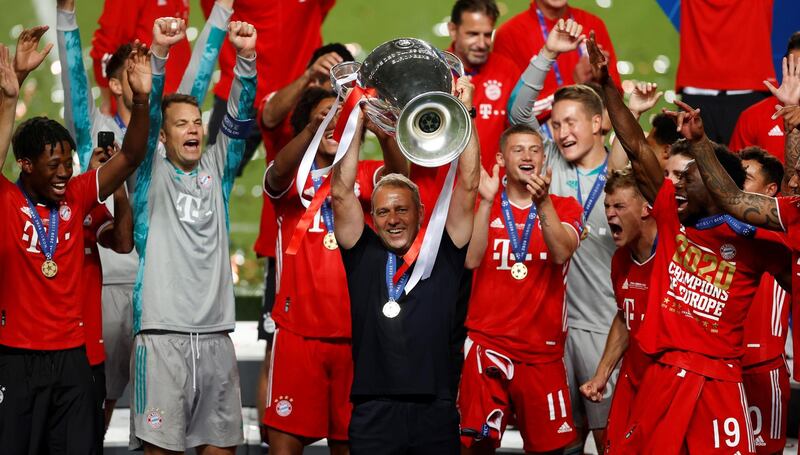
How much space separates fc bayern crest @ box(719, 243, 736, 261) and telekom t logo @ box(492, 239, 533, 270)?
132 cm

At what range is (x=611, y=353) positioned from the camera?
575 centimetres

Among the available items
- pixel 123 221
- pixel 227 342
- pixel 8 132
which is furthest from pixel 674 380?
pixel 8 132

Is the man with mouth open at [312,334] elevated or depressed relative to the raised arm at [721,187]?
depressed

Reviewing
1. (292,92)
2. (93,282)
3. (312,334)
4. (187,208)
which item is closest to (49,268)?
(93,282)

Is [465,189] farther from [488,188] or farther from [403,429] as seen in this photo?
[403,429]

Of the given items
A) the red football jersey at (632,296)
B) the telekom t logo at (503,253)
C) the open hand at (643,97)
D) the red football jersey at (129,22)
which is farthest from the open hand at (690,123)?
the red football jersey at (129,22)

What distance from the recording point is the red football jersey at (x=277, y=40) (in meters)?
7.69

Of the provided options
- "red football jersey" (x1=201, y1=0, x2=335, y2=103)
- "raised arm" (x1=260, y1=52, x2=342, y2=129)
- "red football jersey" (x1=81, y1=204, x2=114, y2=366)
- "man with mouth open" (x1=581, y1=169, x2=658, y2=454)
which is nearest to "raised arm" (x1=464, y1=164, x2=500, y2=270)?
"man with mouth open" (x1=581, y1=169, x2=658, y2=454)

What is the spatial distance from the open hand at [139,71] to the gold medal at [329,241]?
1097mm

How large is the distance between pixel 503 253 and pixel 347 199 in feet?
4.64

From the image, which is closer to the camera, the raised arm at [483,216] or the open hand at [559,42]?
the raised arm at [483,216]

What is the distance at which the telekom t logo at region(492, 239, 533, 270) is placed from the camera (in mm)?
6117

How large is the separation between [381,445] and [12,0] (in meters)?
6.31

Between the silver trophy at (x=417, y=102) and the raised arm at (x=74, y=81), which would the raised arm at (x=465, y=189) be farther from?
the raised arm at (x=74, y=81)
